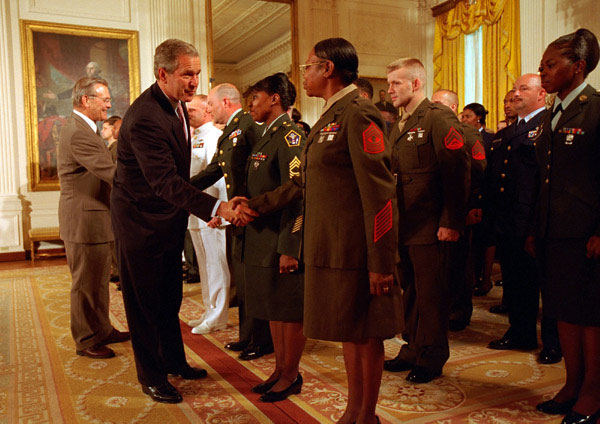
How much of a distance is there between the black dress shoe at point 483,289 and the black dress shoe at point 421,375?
232 cm

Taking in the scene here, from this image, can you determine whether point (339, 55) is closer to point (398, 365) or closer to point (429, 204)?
point (429, 204)

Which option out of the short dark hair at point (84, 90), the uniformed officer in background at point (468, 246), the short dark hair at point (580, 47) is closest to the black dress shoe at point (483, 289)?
the uniformed officer in background at point (468, 246)

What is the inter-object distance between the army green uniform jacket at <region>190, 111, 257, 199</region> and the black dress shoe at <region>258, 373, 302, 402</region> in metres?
1.10

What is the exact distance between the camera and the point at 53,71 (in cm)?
787

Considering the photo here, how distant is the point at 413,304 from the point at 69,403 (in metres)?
1.89

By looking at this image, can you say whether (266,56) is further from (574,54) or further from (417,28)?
(574,54)

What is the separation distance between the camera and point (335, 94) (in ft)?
6.59

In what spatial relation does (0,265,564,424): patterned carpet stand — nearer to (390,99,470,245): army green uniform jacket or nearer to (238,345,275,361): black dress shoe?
(238,345,275,361): black dress shoe

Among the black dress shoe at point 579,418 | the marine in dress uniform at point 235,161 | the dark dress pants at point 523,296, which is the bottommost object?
the black dress shoe at point 579,418

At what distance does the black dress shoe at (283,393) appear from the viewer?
8.25 feet

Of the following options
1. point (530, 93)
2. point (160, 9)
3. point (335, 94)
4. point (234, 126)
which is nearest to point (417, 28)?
point (160, 9)

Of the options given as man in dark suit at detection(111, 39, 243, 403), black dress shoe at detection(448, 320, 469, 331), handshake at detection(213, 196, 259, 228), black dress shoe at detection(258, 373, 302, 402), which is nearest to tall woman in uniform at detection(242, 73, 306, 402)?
black dress shoe at detection(258, 373, 302, 402)

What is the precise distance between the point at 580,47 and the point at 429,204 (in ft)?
3.28

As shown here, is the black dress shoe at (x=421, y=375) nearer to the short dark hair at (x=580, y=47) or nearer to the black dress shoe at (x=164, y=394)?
the black dress shoe at (x=164, y=394)
